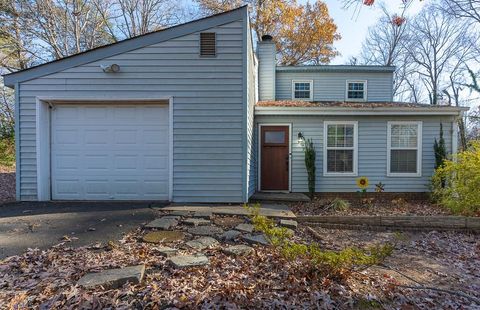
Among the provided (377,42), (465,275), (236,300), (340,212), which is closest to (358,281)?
(236,300)

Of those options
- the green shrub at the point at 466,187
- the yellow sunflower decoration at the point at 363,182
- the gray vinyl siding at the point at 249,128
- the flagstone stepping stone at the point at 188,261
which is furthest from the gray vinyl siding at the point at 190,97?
the green shrub at the point at 466,187

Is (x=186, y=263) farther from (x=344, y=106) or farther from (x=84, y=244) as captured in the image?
(x=344, y=106)

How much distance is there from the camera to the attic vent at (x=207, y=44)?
646cm

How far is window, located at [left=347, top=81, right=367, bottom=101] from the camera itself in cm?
1295

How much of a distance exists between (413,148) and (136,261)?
325 inches

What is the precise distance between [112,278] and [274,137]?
21.5 feet

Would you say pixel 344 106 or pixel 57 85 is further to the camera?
pixel 344 106

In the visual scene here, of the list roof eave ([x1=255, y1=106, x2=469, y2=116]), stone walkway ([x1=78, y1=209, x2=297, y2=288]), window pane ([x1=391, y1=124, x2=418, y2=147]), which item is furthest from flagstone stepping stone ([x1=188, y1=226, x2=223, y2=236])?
window pane ([x1=391, y1=124, x2=418, y2=147])

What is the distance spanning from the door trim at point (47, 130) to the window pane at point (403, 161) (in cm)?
641

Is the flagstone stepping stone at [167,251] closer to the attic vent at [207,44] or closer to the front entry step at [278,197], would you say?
the front entry step at [278,197]

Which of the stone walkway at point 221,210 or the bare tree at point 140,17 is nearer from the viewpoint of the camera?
the stone walkway at point 221,210

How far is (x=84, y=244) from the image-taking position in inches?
149

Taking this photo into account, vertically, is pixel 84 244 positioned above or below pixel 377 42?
below

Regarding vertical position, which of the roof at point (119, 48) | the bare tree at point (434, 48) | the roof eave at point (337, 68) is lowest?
the roof at point (119, 48)
